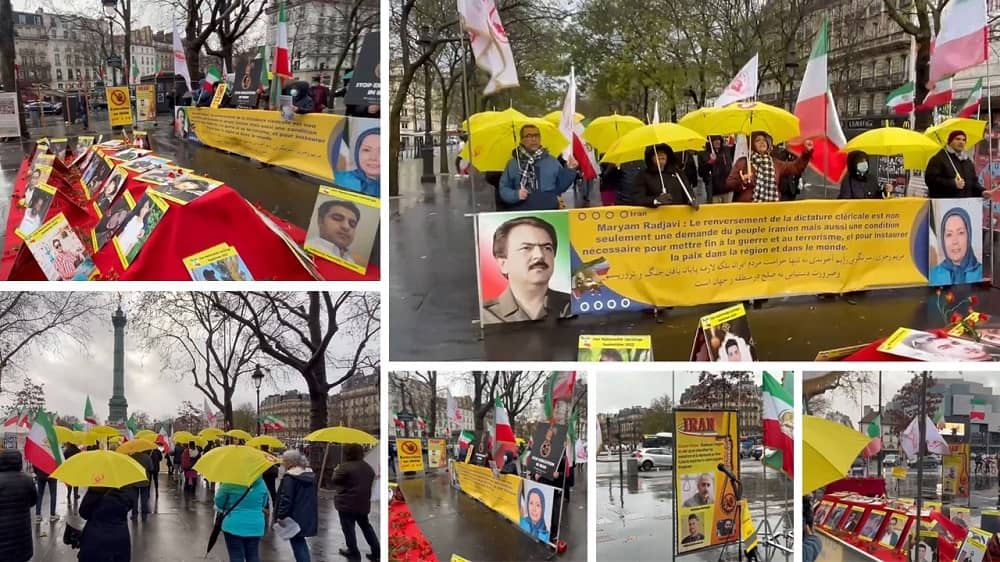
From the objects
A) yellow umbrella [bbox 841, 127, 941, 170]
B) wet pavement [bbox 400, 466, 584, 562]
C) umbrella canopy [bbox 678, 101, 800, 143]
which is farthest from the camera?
yellow umbrella [bbox 841, 127, 941, 170]

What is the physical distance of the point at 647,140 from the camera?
4434 millimetres

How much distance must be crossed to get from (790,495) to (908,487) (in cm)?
86

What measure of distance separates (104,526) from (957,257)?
15.6 ft

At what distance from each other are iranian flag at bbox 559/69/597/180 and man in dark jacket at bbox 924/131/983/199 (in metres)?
2.07

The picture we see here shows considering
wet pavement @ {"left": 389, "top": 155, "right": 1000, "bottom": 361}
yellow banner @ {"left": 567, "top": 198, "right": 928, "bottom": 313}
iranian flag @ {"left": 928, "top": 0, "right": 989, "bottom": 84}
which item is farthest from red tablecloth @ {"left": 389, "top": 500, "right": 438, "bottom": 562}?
iranian flag @ {"left": 928, "top": 0, "right": 989, "bottom": 84}

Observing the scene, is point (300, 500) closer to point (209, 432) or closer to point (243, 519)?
point (243, 519)

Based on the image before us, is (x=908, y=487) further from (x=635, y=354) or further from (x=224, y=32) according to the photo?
(x=224, y=32)

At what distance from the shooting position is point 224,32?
14.5 feet

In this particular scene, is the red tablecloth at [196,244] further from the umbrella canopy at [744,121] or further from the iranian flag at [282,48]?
the umbrella canopy at [744,121]

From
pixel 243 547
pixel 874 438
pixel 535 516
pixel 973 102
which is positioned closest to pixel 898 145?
pixel 973 102

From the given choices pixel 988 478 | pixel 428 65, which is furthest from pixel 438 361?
pixel 988 478

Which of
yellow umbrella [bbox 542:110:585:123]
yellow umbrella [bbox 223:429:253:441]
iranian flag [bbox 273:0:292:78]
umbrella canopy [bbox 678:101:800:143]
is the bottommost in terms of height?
yellow umbrella [bbox 223:429:253:441]

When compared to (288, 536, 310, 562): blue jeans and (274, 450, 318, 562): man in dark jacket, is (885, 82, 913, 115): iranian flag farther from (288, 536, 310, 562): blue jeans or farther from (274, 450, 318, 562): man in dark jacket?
(288, 536, 310, 562): blue jeans

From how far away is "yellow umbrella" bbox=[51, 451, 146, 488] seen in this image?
11.8 ft
